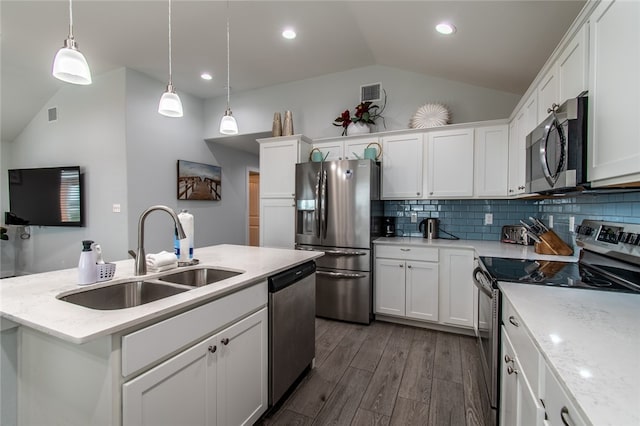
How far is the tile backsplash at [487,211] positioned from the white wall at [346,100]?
0.99 meters

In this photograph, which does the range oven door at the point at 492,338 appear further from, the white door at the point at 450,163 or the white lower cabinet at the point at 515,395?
the white door at the point at 450,163

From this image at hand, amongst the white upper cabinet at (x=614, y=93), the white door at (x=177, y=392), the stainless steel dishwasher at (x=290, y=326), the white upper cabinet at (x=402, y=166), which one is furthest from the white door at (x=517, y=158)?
the white door at (x=177, y=392)

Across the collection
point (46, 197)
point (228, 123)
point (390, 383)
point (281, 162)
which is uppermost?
point (228, 123)

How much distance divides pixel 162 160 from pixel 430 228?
12.3 feet

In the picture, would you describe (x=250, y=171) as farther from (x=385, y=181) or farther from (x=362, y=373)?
(x=362, y=373)

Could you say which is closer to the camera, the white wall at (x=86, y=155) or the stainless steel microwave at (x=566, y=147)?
the stainless steel microwave at (x=566, y=147)

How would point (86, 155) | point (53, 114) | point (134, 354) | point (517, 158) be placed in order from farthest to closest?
point (53, 114) → point (86, 155) → point (517, 158) → point (134, 354)

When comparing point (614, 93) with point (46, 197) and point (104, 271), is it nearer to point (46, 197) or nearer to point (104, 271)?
point (104, 271)

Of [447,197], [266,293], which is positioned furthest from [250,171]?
[266,293]

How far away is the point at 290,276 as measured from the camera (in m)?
1.87

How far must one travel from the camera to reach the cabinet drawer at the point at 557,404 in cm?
63

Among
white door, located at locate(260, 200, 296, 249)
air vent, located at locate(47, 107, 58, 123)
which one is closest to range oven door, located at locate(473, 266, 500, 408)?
white door, located at locate(260, 200, 296, 249)

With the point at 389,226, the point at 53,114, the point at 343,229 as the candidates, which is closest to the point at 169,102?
the point at 343,229

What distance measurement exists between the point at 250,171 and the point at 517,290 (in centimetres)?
535
